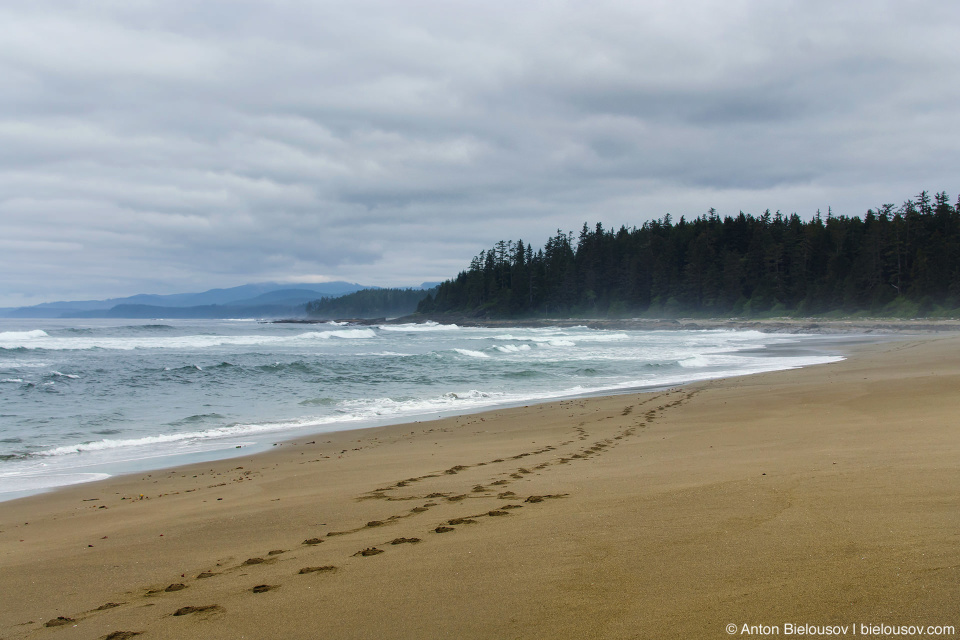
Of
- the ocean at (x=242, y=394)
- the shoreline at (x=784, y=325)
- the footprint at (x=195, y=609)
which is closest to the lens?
the footprint at (x=195, y=609)

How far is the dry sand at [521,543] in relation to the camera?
267 centimetres

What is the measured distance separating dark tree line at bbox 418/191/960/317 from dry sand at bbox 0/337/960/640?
66.8 meters

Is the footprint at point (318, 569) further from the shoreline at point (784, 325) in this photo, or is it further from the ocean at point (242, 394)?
the shoreline at point (784, 325)

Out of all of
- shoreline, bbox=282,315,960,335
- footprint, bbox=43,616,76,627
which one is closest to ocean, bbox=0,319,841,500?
footprint, bbox=43,616,76,627

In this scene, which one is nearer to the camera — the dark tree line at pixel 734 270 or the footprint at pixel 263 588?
the footprint at pixel 263 588

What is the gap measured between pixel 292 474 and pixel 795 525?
5849mm

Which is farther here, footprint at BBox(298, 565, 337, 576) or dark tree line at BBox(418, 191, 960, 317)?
dark tree line at BBox(418, 191, 960, 317)

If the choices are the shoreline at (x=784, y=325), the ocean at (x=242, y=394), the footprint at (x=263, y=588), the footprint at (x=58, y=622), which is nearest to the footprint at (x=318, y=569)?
the footprint at (x=263, y=588)

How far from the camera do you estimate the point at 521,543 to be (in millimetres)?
3689

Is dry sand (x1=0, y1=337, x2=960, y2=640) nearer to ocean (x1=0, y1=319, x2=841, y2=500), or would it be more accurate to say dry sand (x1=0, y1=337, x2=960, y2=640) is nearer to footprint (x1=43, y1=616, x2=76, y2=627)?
footprint (x1=43, y1=616, x2=76, y2=627)

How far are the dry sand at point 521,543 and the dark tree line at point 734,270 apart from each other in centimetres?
6685

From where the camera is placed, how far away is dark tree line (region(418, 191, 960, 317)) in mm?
65375

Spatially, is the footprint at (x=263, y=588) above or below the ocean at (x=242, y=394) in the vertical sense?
above

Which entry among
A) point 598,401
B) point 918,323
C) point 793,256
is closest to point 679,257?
point 793,256
